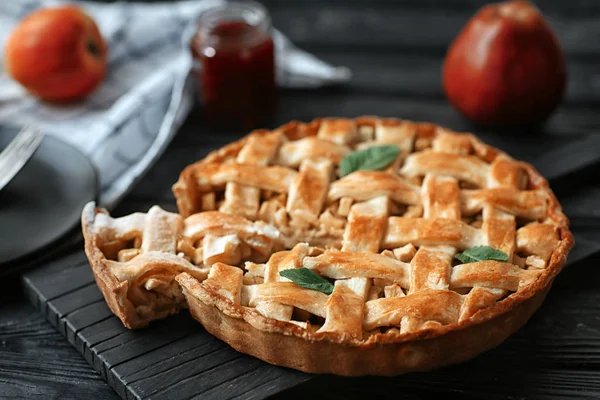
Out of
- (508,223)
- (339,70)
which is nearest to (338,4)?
(339,70)

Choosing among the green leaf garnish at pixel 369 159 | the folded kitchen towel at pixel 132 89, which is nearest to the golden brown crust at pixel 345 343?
the green leaf garnish at pixel 369 159

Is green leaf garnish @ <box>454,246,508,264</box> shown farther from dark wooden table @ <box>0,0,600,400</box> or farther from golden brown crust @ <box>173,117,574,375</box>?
dark wooden table @ <box>0,0,600,400</box>

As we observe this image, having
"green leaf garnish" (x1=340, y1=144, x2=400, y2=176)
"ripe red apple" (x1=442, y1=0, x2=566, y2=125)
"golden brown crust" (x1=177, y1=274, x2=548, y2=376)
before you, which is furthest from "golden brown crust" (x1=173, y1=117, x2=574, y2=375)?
"ripe red apple" (x1=442, y1=0, x2=566, y2=125)

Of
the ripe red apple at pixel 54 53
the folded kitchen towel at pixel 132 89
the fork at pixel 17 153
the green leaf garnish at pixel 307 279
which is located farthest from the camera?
the ripe red apple at pixel 54 53

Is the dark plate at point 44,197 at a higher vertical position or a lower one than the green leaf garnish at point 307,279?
lower

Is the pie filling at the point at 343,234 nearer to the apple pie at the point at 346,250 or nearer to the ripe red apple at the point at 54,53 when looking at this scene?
the apple pie at the point at 346,250

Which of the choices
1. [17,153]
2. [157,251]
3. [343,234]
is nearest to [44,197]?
[17,153]
